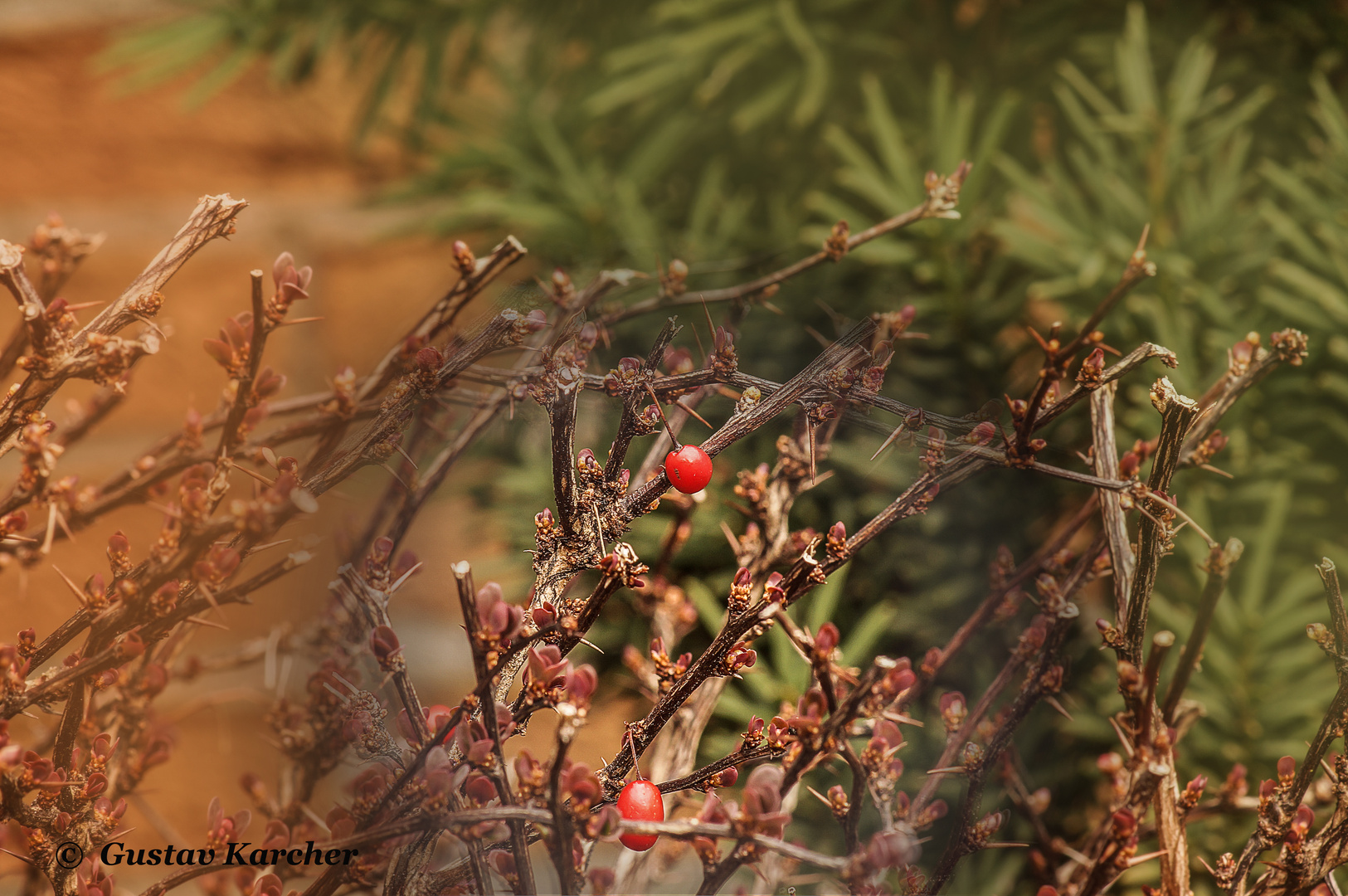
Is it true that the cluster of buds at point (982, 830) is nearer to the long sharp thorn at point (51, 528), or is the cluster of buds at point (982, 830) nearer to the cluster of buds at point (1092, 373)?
the cluster of buds at point (1092, 373)

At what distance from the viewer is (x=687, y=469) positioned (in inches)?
10.0

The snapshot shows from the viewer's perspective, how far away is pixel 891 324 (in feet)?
0.98

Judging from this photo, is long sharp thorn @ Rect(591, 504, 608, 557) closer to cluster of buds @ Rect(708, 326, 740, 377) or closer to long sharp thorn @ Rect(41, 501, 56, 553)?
cluster of buds @ Rect(708, 326, 740, 377)

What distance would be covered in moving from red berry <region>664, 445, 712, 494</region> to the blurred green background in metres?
0.08

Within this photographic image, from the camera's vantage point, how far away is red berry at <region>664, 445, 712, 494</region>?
254 millimetres

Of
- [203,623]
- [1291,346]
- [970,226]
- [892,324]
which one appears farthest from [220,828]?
[970,226]

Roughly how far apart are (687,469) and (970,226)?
0.45m

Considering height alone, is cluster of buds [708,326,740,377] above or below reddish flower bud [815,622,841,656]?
above

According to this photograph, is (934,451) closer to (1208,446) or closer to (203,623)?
(1208,446)

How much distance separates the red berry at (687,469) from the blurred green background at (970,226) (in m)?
0.08

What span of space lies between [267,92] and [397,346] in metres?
1.08

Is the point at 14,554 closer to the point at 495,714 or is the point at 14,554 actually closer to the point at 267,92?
the point at 495,714

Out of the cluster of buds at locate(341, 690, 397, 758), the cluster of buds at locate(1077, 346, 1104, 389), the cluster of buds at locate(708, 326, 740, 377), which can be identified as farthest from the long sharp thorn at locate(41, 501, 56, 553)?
the cluster of buds at locate(1077, 346, 1104, 389)

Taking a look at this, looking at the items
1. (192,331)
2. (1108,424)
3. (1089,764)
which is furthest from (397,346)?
(192,331)
